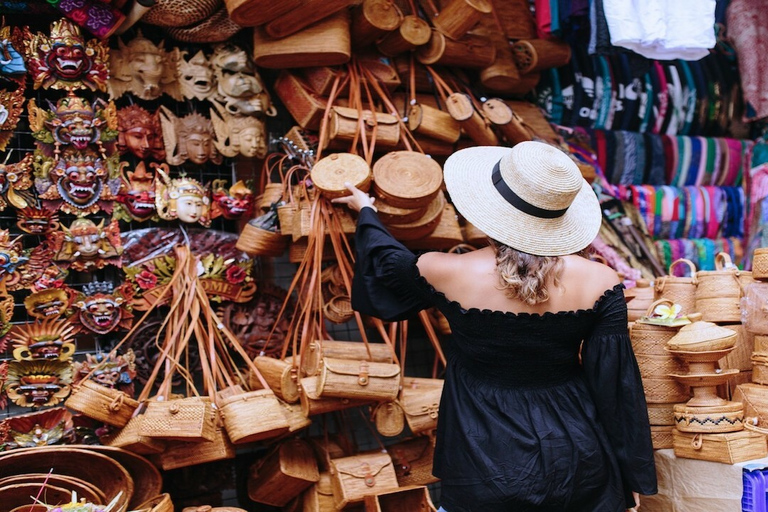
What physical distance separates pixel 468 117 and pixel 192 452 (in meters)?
1.82

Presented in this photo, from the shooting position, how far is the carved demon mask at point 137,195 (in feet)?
10.3

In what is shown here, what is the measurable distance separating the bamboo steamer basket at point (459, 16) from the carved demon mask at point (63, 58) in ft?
5.04

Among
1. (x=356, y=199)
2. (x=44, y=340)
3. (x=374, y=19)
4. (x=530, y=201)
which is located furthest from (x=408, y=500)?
(x=374, y=19)

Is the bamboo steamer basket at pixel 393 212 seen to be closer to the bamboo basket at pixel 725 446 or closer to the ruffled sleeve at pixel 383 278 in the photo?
Answer: the ruffled sleeve at pixel 383 278

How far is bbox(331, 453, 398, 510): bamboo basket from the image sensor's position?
278 centimetres

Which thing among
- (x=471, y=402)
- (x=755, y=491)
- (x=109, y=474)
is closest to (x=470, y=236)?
(x=471, y=402)

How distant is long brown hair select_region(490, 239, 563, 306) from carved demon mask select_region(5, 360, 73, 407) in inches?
72.2

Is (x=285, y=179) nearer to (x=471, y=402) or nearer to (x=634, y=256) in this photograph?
(x=471, y=402)

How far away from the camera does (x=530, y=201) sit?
2.06m

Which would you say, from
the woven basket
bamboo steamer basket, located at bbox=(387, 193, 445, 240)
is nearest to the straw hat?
bamboo steamer basket, located at bbox=(387, 193, 445, 240)

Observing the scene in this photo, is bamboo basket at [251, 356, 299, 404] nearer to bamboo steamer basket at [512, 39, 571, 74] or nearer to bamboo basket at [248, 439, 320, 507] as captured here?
bamboo basket at [248, 439, 320, 507]

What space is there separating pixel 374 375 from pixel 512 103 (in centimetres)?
187

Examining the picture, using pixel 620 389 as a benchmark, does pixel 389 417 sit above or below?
below

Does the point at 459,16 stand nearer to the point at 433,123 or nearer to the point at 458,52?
the point at 458,52
